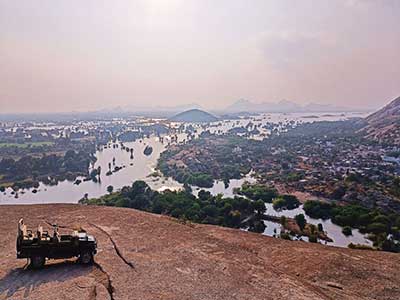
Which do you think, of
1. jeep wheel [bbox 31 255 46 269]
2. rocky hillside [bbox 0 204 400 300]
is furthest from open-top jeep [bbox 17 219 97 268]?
rocky hillside [bbox 0 204 400 300]

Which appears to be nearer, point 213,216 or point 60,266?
point 60,266

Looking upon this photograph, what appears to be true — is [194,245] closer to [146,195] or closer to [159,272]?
[159,272]

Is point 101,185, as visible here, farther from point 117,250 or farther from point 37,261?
point 37,261

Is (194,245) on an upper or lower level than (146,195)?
upper

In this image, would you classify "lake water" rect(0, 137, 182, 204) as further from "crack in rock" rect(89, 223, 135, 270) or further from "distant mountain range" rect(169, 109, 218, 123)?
"distant mountain range" rect(169, 109, 218, 123)

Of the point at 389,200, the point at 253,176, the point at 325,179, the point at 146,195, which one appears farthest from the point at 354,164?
the point at 146,195

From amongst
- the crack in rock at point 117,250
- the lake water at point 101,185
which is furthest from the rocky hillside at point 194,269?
the lake water at point 101,185
